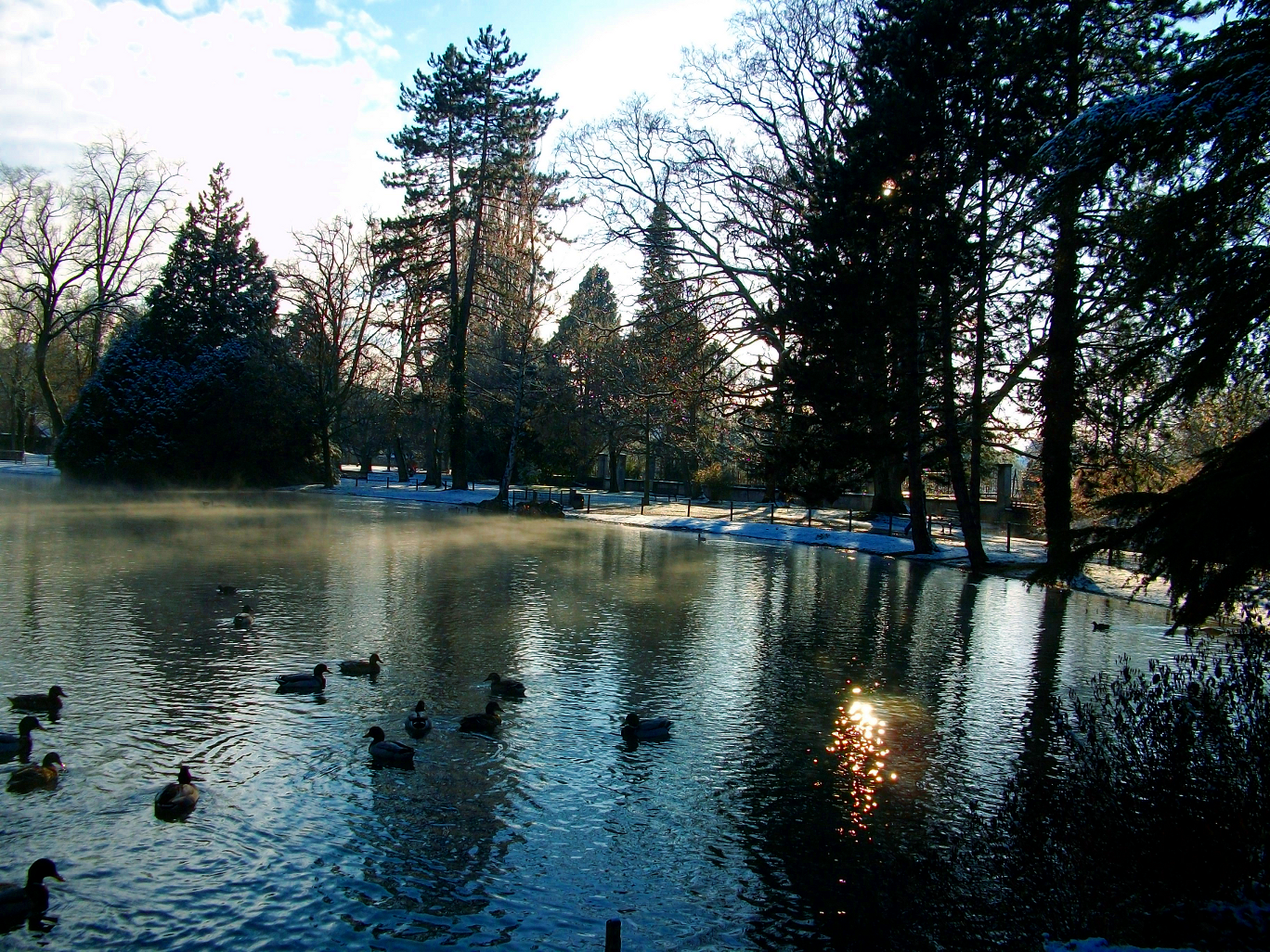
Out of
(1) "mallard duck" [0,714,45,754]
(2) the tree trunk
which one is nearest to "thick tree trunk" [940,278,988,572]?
(2) the tree trunk

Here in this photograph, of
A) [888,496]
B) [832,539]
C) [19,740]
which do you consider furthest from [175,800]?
[888,496]

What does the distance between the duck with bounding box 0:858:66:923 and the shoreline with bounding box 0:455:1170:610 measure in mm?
17981

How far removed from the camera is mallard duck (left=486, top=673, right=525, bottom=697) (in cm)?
1109

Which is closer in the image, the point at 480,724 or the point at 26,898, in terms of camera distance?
the point at 26,898

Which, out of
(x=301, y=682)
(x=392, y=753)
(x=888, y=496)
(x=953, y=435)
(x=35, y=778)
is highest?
(x=953, y=435)

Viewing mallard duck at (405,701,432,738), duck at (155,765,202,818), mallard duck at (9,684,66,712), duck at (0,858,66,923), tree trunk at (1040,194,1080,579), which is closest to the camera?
duck at (0,858,66,923)

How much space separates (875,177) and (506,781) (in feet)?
66.3

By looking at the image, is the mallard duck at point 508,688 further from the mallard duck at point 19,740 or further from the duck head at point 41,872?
the duck head at point 41,872

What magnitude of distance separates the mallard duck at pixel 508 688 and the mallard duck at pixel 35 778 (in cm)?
470

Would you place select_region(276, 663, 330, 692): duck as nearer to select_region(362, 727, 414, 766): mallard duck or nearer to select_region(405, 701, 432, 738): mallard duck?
select_region(405, 701, 432, 738): mallard duck

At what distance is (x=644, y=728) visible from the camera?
9.88 metres

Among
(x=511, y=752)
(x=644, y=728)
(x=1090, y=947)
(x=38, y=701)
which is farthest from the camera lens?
(x=644, y=728)

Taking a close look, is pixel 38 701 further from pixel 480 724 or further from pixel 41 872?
pixel 480 724

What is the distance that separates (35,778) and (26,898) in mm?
2389
